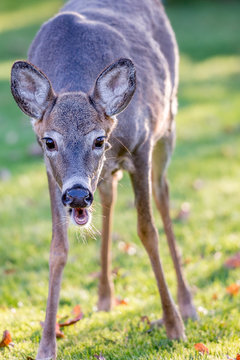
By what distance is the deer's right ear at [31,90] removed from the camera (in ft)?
12.3

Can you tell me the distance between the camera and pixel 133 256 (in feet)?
21.1

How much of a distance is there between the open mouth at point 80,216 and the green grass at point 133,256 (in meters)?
0.96

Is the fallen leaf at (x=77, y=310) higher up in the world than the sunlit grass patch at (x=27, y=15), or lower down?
lower down

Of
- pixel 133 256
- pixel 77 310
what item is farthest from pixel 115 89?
pixel 133 256

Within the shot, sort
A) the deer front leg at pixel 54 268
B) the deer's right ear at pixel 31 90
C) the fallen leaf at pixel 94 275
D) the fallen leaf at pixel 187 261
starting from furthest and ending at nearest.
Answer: the fallen leaf at pixel 187 261, the fallen leaf at pixel 94 275, the deer front leg at pixel 54 268, the deer's right ear at pixel 31 90

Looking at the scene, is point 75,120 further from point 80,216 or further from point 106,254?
point 106,254

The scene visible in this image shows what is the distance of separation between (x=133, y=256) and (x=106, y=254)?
1138 millimetres

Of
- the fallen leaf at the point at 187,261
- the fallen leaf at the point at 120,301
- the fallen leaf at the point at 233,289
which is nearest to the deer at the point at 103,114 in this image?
the fallen leaf at the point at 120,301

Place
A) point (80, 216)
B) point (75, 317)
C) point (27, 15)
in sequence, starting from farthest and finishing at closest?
1. point (27, 15)
2. point (75, 317)
3. point (80, 216)

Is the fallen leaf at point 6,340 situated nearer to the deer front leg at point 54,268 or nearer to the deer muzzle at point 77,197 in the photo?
the deer front leg at point 54,268

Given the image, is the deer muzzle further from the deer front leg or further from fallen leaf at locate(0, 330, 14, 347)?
fallen leaf at locate(0, 330, 14, 347)

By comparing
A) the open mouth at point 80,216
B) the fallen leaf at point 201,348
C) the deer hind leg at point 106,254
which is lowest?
the fallen leaf at point 201,348

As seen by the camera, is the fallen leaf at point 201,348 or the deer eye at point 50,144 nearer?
the deer eye at point 50,144

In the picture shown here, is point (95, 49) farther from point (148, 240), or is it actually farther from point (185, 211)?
point (185, 211)
